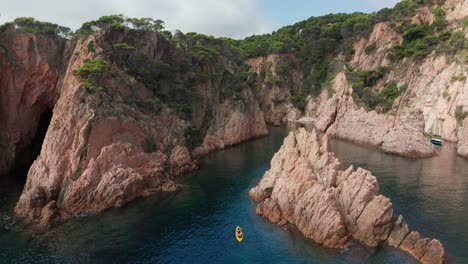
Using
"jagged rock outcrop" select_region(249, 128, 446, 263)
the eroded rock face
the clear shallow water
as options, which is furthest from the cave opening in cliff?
the eroded rock face

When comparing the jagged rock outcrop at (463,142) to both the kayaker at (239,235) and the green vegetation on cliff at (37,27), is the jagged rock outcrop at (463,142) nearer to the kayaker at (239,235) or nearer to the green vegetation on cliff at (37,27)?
the kayaker at (239,235)

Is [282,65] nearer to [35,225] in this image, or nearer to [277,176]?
[277,176]

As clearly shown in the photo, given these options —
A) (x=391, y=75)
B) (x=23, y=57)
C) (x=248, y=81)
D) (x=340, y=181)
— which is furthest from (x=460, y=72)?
(x=23, y=57)

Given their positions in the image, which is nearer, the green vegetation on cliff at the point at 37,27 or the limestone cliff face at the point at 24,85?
the limestone cliff face at the point at 24,85

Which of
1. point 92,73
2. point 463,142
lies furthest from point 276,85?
point 92,73

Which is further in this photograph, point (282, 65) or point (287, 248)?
point (282, 65)

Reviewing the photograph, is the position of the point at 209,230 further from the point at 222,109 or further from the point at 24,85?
the point at 222,109

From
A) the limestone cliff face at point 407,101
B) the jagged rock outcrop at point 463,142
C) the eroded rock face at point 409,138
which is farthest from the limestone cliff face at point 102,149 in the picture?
the jagged rock outcrop at point 463,142
